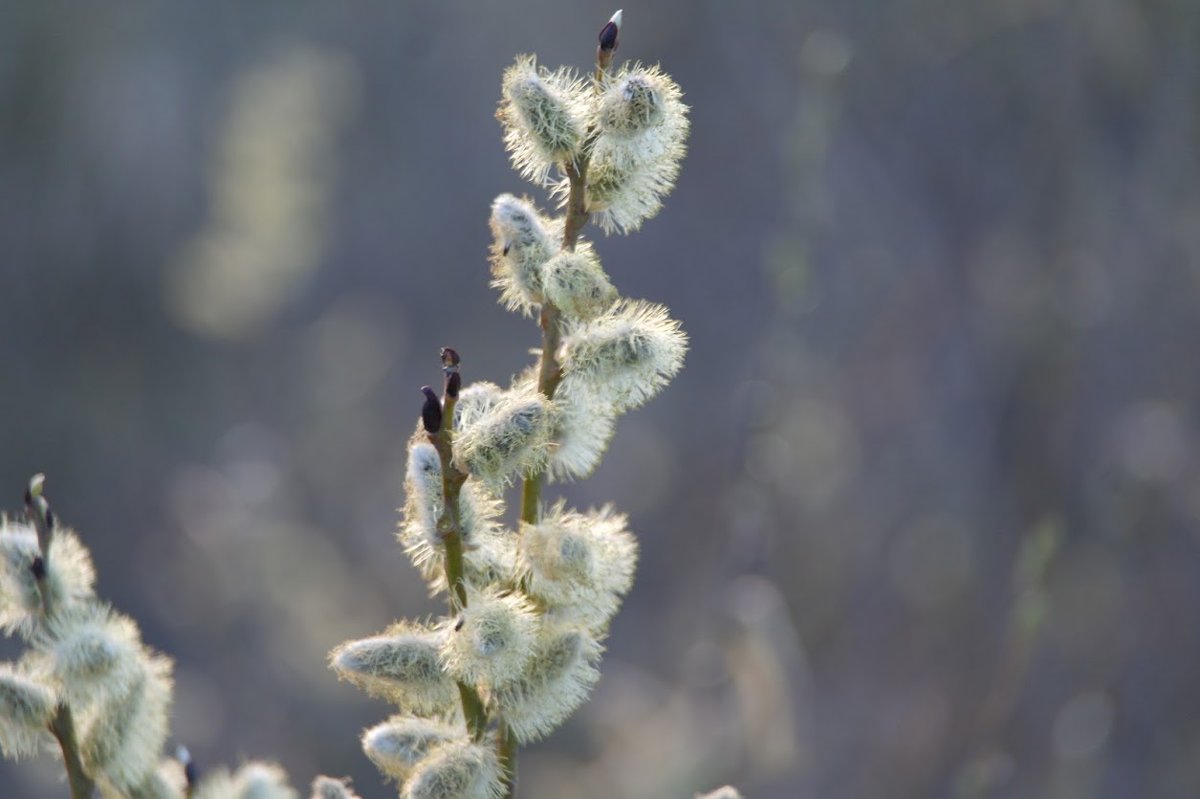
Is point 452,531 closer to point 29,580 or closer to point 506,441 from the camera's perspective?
point 506,441

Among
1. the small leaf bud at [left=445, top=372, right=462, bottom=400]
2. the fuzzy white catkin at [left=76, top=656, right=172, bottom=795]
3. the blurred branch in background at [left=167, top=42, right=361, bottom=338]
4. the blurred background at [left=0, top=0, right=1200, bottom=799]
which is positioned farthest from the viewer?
the blurred branch in background at [left=167, top=42, right=361, bottom=338]

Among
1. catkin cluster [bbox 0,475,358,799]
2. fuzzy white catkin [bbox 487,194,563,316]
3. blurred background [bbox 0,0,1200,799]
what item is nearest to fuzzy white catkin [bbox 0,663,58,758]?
catkin cluster [bbox 0,475,358,799]

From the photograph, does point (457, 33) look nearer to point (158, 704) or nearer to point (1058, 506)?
point (1058, 506)

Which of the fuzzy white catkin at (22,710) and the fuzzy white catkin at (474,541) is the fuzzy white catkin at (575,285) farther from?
the fuzzy white catkin at (22,710)

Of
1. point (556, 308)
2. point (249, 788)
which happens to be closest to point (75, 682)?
point (249, 788)

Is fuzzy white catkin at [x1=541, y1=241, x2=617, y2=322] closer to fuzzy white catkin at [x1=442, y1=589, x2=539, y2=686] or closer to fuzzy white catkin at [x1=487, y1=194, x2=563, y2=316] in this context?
fuzzy white catkin at [x1=487, y1=194, x2=563, y2=316]

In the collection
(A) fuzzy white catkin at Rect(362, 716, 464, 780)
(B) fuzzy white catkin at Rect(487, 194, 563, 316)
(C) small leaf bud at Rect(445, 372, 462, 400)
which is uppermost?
(B) fuzzy white catkin at Rect(487, 194, 563, 316)

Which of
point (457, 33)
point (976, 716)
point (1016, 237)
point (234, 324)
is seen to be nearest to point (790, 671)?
point (976, 716)

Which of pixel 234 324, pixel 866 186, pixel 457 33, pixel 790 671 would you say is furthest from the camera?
pixel 457 33
